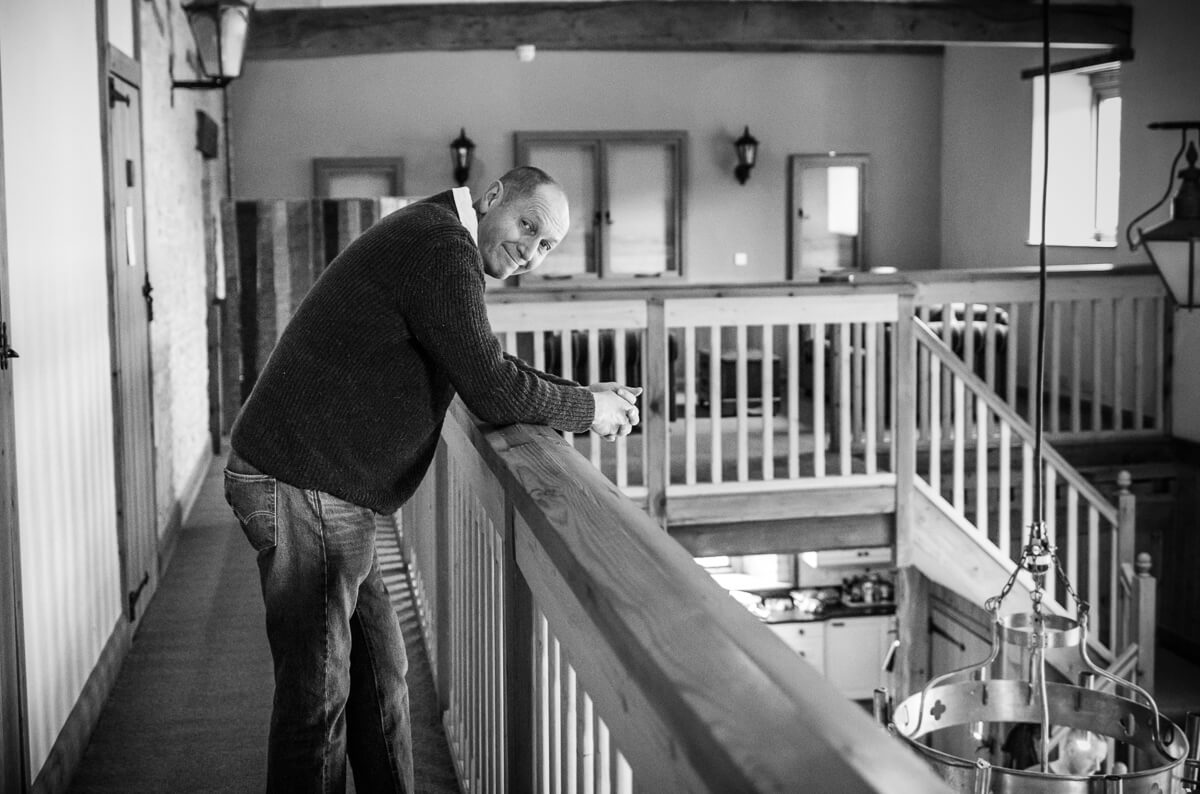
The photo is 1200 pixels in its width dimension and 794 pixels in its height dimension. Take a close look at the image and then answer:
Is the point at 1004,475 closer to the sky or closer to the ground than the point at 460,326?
closer to the ground

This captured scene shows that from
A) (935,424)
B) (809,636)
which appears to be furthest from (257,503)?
(809,636)

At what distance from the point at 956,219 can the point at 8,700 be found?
10.8 metres

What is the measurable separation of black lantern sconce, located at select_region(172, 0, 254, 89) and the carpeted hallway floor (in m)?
2.39

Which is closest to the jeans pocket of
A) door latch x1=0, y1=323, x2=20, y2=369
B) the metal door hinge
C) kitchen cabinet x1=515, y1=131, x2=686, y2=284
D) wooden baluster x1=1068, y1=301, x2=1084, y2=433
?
door latch x1=0, y1=323, x2=20, y2=369

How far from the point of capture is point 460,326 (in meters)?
2.07

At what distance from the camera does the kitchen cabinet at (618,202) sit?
40.4ft

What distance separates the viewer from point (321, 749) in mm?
2316

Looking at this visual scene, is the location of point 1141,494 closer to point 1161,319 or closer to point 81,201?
point 1161,319

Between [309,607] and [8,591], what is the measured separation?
883 mm

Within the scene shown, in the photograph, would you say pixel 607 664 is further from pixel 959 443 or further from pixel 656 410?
pixel 959 443

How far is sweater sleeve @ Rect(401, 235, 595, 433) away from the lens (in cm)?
207

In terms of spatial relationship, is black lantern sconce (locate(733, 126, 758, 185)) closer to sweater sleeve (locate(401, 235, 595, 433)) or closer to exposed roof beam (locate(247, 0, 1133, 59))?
exposed roof beam (locate(247, 0, 1133, 59))

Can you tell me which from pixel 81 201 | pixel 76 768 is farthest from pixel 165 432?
pixel 76 768

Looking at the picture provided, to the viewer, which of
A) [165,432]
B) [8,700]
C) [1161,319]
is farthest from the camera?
[1161,319]
